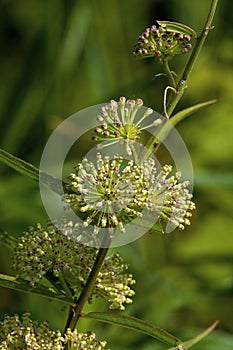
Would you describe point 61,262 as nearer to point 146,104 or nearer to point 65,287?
point 65,287

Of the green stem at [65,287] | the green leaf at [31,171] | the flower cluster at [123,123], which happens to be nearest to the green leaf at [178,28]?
the flower cluster at [123,123]

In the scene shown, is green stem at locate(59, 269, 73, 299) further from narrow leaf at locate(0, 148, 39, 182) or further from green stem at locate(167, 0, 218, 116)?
green stem at locate(167, 0, 218, 116)

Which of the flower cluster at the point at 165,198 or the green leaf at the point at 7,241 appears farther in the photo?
the green leaf at the point at 7,241

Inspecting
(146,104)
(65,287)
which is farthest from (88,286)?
(146,104)

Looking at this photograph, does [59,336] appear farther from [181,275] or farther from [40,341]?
[181,275]

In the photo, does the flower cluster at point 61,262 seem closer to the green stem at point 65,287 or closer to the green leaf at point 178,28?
the green stem at point 65,287

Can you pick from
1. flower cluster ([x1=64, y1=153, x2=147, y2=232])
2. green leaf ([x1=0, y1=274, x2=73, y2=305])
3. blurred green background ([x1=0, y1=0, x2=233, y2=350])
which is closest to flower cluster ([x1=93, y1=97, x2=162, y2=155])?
flower cluster ([x1=64, y1=153, x2=147, y2=232])

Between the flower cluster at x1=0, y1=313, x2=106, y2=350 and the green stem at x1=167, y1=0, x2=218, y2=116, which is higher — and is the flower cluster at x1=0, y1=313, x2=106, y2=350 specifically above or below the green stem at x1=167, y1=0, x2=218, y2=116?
below
